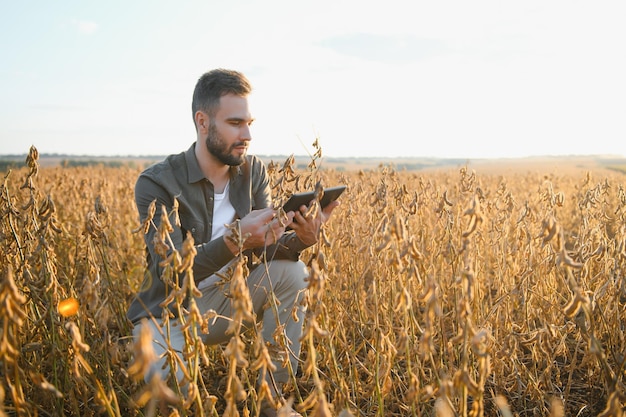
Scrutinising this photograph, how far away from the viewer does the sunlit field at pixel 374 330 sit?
1206 mm

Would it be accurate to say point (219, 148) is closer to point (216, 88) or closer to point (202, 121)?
point (202, 121)

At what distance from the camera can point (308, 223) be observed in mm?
2178

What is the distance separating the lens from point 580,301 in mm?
1229

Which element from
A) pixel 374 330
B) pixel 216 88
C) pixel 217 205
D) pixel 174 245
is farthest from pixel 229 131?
pixel 374 330

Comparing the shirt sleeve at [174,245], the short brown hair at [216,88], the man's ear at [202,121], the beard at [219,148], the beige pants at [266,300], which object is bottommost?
the beige pants at [266,300]

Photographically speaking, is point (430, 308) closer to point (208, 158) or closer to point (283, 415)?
point (283, 415)

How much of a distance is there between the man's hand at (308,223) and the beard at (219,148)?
637mm

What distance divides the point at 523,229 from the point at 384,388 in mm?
1307

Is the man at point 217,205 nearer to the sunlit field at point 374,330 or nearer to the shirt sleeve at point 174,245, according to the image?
the shirt sleeve at point 174,245

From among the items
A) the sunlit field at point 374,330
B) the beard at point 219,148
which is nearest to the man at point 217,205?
the beard at point 219,148

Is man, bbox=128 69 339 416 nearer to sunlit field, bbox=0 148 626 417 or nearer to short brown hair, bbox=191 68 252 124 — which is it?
short brown hair, bbox=191 68 252 124

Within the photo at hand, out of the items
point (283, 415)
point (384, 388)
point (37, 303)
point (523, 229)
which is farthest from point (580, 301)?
point (37, 303)

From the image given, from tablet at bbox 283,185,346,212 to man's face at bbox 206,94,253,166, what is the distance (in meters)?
0.70

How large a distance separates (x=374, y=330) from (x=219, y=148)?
4.45 feet
